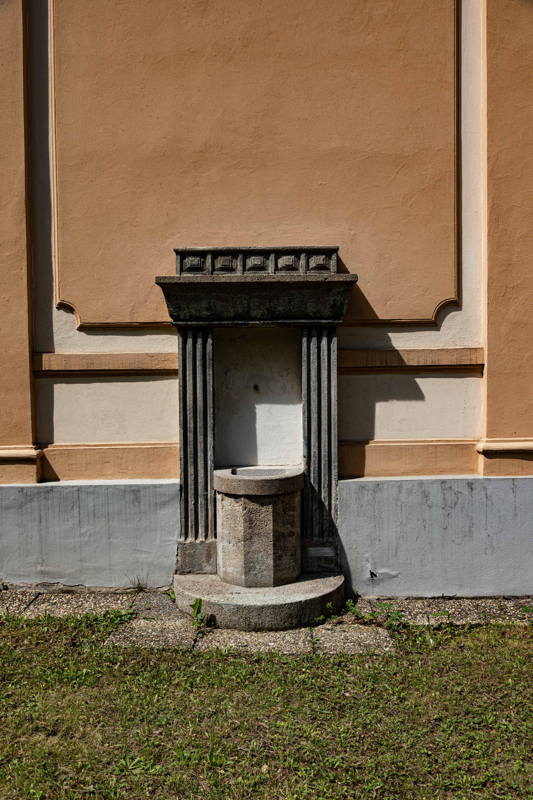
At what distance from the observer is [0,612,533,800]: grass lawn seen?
290cm

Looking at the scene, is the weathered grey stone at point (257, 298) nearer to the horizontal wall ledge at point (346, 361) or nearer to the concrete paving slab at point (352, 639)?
the horizontal wall ledge at point (346, 361)

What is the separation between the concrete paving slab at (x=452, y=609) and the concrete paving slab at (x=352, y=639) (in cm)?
17

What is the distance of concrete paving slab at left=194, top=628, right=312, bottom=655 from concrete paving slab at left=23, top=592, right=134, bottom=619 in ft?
3.19

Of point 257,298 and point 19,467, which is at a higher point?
point 257,298

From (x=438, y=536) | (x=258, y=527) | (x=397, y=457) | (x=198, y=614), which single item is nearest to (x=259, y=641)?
(x=198, y=614)

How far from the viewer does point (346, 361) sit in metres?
5.27

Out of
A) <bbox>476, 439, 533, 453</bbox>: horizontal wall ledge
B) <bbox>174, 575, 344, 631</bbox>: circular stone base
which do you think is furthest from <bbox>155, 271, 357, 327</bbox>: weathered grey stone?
<bbox>174, 575, 344, 631</bbox>: circular stone base

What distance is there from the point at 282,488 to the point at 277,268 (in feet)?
6.17

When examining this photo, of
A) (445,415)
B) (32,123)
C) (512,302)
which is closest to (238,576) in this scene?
(445,415)

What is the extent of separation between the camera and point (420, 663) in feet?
13.2

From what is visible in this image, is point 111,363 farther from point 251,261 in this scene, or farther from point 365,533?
point 365,533

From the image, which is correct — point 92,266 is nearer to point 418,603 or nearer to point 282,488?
point 282,488

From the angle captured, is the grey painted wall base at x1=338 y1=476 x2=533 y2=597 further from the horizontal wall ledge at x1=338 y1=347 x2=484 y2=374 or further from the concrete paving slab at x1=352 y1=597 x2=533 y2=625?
the horizontal wall ledge at x1=338 y1=347 x2=484 y2=374

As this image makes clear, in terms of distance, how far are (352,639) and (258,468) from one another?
5.42 ft
